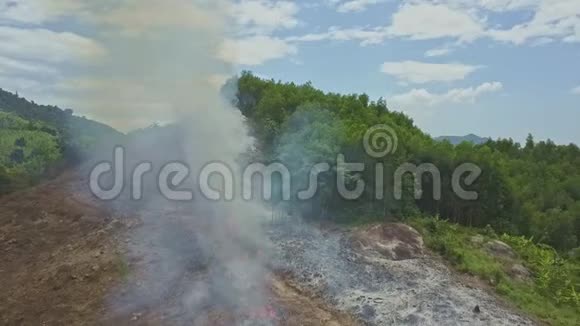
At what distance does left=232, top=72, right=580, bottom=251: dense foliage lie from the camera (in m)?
25.1

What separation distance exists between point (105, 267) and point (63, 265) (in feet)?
6.92

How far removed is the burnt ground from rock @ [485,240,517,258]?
12.1 ft

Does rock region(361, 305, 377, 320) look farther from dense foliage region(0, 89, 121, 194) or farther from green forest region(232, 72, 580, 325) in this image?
dense foliage region(0, 89, 121, 194)

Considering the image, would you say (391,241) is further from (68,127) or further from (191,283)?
(68,127)

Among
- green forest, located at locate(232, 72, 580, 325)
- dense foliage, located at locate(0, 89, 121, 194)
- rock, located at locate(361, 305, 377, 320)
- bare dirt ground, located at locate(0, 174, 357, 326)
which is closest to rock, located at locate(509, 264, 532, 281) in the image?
green forest, located at locate(232, 72, 580, 325)

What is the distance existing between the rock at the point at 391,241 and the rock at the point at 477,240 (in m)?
2.81

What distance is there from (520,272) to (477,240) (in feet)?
9.71

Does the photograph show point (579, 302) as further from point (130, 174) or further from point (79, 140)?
point (79, 140)

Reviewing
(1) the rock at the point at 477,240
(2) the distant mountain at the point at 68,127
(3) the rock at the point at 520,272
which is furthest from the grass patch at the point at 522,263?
(2) the distant mountain at the point at 68,127

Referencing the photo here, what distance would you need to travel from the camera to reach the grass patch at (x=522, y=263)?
61.7ft

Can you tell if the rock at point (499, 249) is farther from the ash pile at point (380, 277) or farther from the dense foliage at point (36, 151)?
the dense foliage at point (36, 151)

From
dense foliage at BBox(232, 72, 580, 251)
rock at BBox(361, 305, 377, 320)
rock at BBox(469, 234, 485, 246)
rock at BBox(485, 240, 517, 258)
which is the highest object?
dense foliage at BBox(232, 72, 580, 251)

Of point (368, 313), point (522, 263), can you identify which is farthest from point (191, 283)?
point (522, 263)

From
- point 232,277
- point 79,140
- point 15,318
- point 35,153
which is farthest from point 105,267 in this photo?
point 79,140
